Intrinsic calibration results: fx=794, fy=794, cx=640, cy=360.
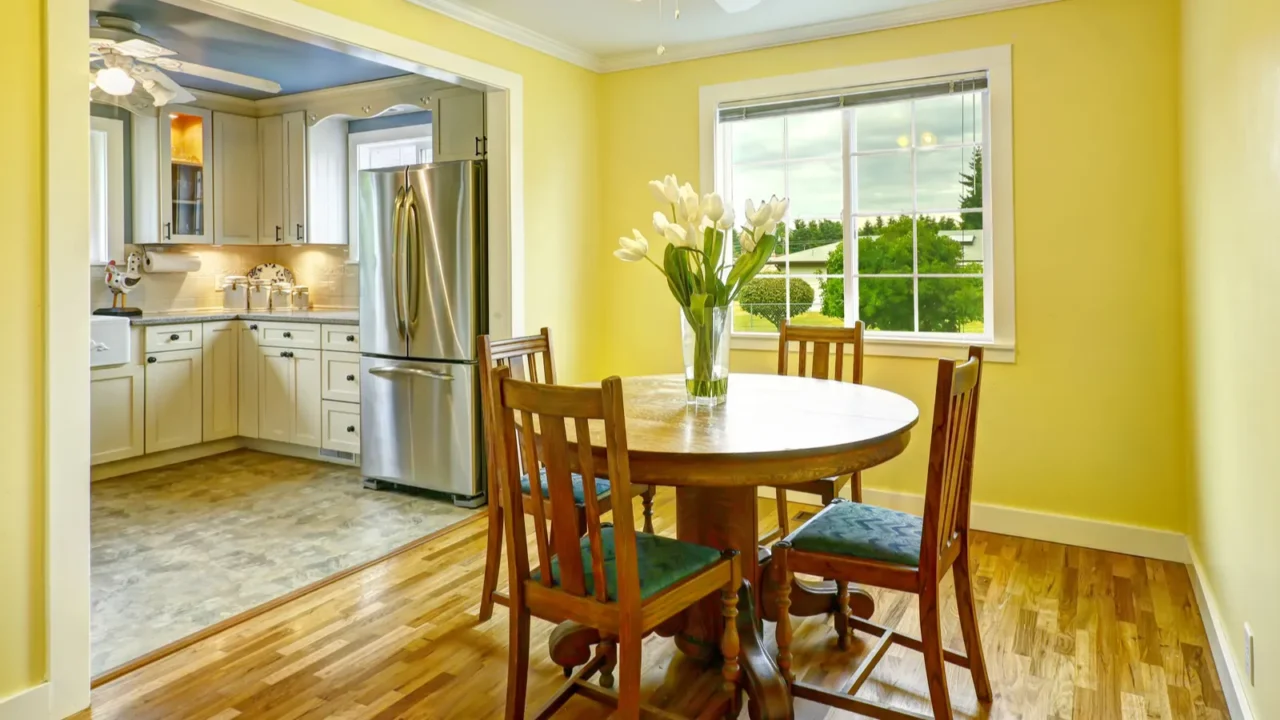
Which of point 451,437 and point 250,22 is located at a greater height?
point 250,22

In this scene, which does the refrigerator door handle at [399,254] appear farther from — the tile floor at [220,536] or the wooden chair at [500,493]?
the wooden chair at [500,493]

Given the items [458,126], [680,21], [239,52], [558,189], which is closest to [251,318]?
[239,52]

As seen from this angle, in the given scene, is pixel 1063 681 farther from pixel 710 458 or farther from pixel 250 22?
pixel 250 22

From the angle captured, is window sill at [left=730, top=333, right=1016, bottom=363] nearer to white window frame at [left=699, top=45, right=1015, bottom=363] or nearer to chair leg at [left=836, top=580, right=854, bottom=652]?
white window frame at [left=699, top=45, right=1015, bottom=363]

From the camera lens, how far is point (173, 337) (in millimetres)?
4879

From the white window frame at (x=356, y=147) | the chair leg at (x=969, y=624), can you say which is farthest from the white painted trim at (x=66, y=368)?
the white window frame at (x=356, y=147)

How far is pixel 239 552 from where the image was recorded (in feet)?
11.0

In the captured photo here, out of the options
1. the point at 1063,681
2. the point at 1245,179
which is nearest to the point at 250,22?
the point at 1245,179

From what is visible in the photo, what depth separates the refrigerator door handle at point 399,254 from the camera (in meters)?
4.10

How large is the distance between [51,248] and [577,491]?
5.29ft

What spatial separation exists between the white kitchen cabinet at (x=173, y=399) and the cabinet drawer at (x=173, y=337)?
0.03 metres

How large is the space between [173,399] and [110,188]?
136 centimetres

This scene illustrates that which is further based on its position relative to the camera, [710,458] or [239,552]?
[239,552]

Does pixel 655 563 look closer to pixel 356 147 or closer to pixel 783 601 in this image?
pixel 783 601
